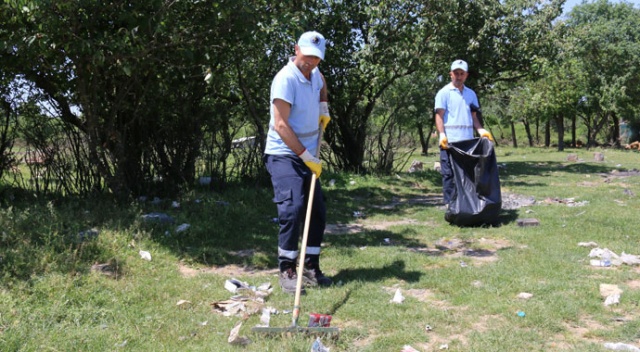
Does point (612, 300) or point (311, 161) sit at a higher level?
point (311, 161)

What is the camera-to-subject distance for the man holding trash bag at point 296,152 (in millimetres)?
4336

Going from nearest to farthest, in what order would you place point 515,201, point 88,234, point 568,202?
point 88,234 → point 568,202 → point 515,201

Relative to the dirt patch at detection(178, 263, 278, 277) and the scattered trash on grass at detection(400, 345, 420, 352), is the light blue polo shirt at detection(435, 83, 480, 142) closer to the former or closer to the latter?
the dirt patch at detection(178, 263, 278, 277)

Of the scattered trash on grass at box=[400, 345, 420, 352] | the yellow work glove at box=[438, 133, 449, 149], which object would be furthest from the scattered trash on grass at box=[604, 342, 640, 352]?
the yellow work glove at box=[438, 133, 449, 149]

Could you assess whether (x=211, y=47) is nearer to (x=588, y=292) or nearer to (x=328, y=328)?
(x=328, y=328)

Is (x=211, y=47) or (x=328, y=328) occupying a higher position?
(x=211, y=47)

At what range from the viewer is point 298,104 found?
4.47 metres

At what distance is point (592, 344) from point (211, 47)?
546 centimetres

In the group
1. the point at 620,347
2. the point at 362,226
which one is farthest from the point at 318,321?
the point at 362,226

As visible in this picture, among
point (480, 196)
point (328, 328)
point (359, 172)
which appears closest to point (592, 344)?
point (328, 328)

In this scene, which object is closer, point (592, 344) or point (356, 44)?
point (592, 344)

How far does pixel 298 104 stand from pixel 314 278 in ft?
4.61

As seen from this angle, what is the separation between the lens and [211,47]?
7043 mm

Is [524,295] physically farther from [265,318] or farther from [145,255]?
[145,255]
